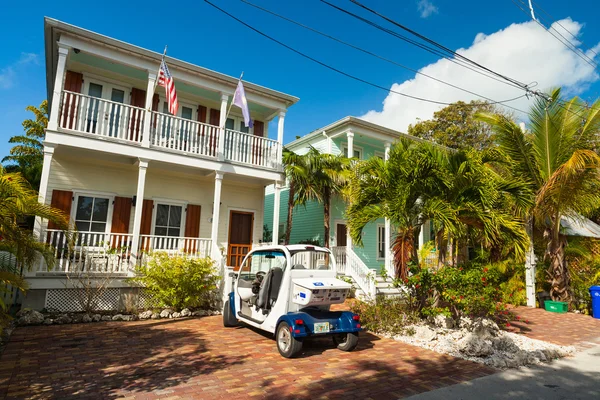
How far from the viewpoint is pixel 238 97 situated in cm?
1067

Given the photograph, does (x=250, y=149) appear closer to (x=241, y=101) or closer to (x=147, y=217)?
(x=241, y=101)

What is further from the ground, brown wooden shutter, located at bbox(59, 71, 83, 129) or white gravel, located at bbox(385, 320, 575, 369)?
brown wooden shutter, located at bbox(59, 71, 83, 129)

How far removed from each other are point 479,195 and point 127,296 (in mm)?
8792

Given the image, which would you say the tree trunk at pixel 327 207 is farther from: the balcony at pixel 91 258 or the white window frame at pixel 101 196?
the white window frame at pixel 101 196

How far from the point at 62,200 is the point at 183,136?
3.93 meters

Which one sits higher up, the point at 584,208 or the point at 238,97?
the point at 238,97

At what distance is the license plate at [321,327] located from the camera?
18.0ft

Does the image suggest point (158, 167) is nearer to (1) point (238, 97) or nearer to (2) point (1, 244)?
(1) point (238, 97)

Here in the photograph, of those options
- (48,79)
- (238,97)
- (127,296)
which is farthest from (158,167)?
(48,79)

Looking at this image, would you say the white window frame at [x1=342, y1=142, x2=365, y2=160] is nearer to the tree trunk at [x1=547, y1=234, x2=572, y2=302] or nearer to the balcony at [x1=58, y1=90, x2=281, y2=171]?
the balcony at [x1=58, y1=90, x2=281, y2=171]

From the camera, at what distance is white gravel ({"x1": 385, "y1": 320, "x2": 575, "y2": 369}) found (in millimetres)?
5629

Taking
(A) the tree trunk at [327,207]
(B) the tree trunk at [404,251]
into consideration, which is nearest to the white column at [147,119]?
(A) the tree trunk at [327,207]

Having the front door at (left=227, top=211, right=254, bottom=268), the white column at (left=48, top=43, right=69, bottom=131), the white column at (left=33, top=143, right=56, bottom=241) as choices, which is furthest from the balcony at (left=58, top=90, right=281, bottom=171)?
the front door at (left=227, top=211, right=254, bottom=268)

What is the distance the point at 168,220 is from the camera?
11.7 meters
